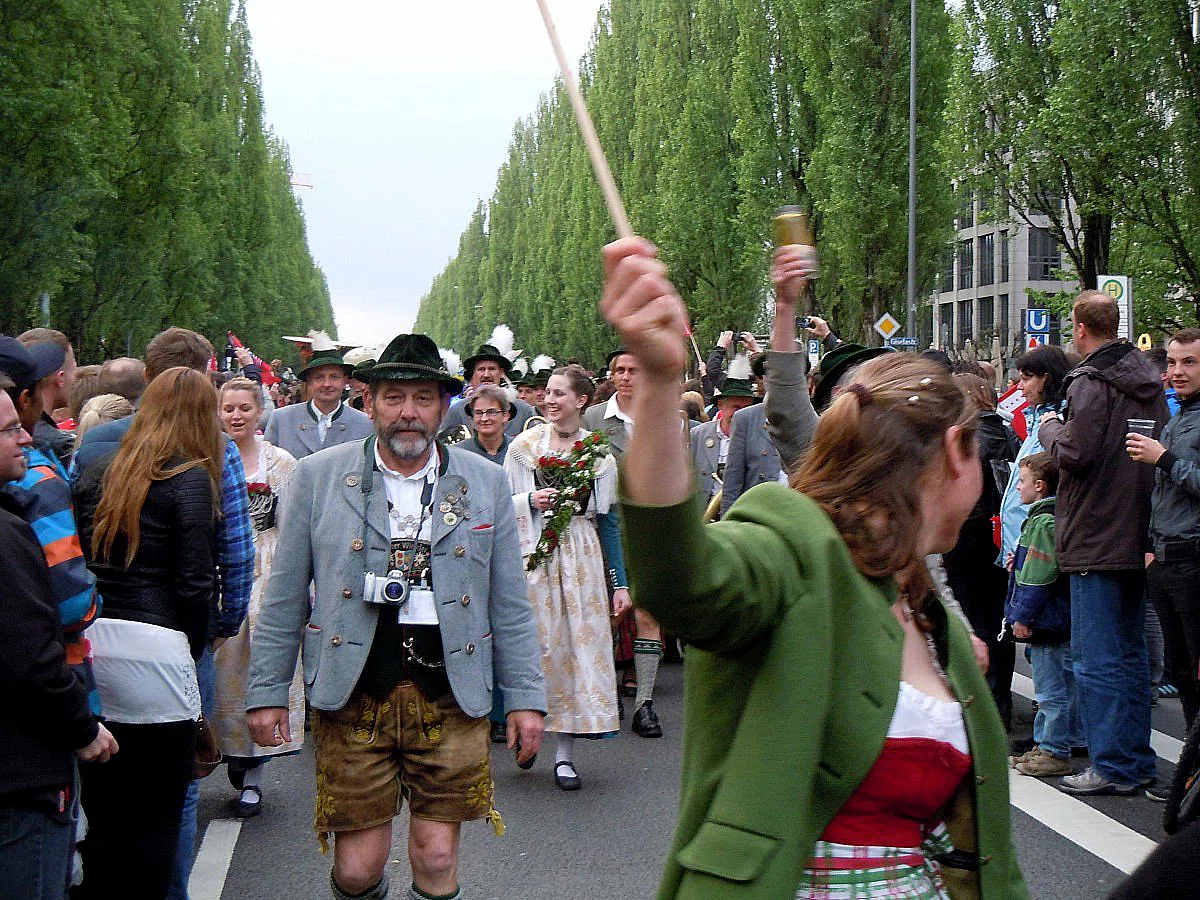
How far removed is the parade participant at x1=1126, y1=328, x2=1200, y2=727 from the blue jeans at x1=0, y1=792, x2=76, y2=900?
15.5 ft

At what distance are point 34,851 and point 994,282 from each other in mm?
67927

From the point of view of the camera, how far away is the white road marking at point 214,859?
530 cm

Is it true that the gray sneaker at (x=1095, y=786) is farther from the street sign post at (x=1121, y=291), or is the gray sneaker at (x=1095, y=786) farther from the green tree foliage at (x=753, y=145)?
the green tree foliage at (x=753, y=145)

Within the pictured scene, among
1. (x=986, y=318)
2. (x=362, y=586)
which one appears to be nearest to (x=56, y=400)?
(x=362, y=586)

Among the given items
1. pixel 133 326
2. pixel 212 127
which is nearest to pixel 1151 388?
pixel 133 326

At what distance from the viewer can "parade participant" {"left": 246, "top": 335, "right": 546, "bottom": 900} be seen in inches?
158

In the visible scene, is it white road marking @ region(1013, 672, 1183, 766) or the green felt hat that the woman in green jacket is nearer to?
the green felt hat

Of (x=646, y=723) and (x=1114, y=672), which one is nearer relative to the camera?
(x=1114, y=672)


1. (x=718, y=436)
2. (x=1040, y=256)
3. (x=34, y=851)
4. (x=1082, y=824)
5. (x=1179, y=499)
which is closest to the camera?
(x=34, y=851)

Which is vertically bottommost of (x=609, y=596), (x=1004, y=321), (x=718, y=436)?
(x=1004, y=321)

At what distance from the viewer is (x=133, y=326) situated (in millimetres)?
38156

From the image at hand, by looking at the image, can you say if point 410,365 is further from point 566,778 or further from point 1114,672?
point 1114,672

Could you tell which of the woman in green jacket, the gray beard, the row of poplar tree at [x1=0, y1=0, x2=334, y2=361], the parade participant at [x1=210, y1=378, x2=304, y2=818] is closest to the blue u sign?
the parade participant at [x1=210, y1=378, x2=304, y2=818]

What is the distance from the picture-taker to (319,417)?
9414 millimetres
